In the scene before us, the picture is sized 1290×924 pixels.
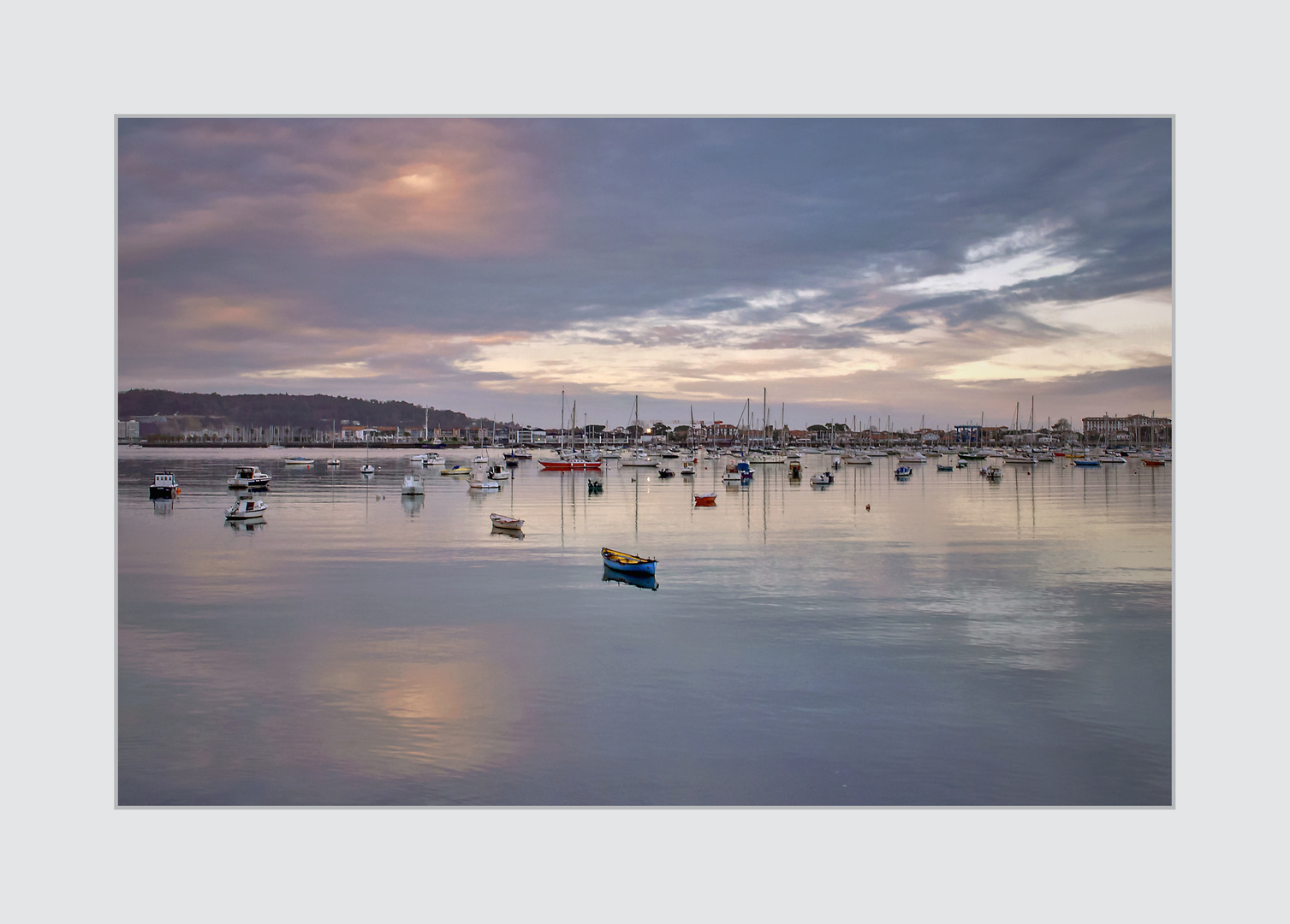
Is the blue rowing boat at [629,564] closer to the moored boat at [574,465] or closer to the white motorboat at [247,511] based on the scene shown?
the white motorboat at [247,511]

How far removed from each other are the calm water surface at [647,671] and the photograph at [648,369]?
7 cm

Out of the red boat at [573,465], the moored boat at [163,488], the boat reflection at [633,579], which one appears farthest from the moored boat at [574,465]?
the boat reflection at [633,579]

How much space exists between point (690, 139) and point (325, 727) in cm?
775

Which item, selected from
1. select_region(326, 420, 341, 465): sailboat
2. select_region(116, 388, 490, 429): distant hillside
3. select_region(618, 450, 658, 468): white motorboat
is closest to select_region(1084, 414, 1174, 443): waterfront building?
select_region(116, 388, 490, 429): distant hillside

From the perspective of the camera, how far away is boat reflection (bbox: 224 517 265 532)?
30375 millimetres

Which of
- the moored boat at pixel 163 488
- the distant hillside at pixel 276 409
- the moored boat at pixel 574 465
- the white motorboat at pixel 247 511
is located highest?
the distant hillside at pixel 276 409

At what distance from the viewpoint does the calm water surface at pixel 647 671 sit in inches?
311

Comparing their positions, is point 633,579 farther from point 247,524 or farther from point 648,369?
point 247,524

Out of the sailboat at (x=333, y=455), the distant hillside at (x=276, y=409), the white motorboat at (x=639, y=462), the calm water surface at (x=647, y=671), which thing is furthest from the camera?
the white motorboat at (x=639, y=462)

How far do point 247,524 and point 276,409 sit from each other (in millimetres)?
6159

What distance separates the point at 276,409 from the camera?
2816 centimetres

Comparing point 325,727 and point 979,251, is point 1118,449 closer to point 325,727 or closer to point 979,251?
point 979,251

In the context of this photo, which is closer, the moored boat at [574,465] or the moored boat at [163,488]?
the moored boat at [163,488]

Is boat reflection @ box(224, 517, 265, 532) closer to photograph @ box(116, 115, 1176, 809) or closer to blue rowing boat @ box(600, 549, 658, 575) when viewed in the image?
photograph @ box(116, 115, 1176, 809)
